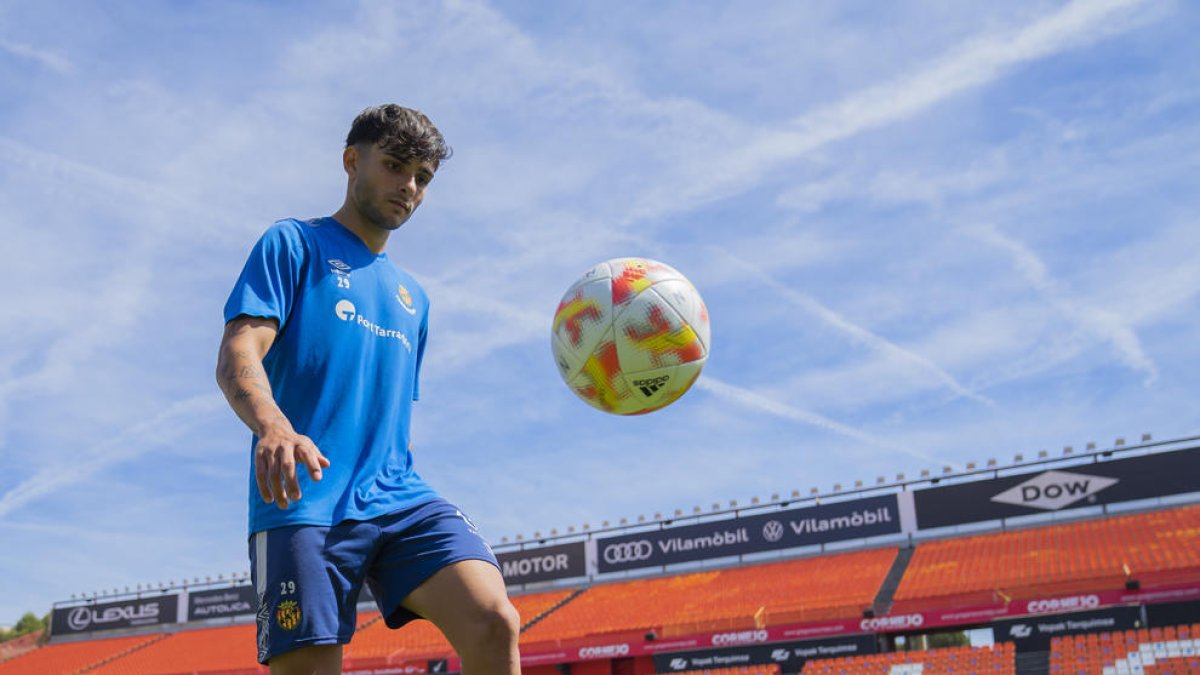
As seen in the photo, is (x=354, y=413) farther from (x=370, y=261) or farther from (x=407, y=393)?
(x=370, y=261)

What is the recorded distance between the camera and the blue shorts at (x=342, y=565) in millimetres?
3312

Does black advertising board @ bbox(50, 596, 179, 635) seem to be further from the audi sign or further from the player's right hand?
the player's right hand

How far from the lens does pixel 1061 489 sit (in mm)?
27672

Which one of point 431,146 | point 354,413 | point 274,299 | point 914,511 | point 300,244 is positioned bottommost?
point 354,413

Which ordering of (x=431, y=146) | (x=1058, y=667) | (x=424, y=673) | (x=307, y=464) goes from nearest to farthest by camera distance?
(x=307, y=464) → (x=431, y=146) → (x=1058, y=667) → (x=424, y=673)

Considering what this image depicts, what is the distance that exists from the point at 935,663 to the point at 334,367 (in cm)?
1919

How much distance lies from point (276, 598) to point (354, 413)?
26.1 inches

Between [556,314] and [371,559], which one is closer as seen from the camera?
[371,559]

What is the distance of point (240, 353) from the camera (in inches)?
128

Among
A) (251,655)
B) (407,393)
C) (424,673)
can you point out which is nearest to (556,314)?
(407,393)

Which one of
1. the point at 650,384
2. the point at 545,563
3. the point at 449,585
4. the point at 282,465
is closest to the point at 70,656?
the point at 545,563

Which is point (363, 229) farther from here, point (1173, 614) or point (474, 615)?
point (1173, 614)

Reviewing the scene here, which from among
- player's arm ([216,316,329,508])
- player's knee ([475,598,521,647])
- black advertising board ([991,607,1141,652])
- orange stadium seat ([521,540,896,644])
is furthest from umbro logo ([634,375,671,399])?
orange stadium seat ([521,540,896,644])

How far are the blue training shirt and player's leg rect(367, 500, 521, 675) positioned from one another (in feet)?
0.41
